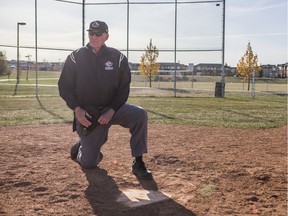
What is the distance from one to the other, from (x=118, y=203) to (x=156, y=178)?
83cm

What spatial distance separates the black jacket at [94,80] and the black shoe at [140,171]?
0.64 metres

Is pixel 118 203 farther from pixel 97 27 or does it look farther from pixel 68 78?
pixel 97 27

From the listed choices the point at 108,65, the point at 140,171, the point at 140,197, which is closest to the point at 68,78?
the point at 108,65

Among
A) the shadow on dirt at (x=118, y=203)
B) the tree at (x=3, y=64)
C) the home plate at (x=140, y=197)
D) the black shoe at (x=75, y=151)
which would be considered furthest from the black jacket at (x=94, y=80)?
the tree at (x=3, y=64)

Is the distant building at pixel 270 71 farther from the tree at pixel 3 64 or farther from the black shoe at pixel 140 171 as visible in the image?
the black shoe at pixel 140 171

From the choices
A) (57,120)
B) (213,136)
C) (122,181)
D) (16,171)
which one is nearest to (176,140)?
(213,136)

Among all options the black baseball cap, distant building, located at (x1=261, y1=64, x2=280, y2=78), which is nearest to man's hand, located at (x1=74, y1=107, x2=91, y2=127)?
the black baseball cap

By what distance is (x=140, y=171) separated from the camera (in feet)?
12.1

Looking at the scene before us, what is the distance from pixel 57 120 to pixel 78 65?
4615 mm

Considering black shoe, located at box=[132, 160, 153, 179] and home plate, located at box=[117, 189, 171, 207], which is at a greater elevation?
black shoe, located at box=[132, 160, 153, 179]

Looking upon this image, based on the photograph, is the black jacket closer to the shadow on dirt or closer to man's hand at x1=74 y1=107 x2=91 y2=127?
Result: man's hand at x1=74 y1=107 x2=91 y2=127

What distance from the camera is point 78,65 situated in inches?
156

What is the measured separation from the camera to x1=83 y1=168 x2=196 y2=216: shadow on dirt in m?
2.81

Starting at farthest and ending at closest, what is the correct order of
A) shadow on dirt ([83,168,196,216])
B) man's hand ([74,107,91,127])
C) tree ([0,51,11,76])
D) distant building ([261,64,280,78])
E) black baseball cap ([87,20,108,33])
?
distant building ([261,64,280,78]) < tree ([0,51,11,76]) < black baseball cap ([87,20,108,33]) < man's hand ([74,107,91,127]) < shadow on dirt ([83,168,196,216])
